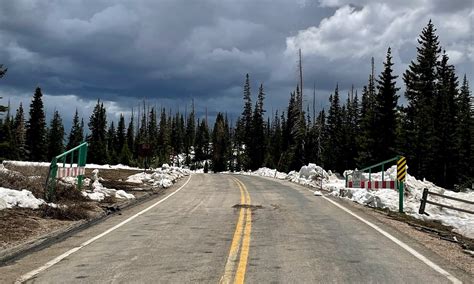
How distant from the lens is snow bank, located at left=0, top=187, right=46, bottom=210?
38.5 feet

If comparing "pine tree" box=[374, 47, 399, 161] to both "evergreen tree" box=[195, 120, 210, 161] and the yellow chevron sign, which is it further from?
"evergreen tree" box=[195, 120, 210, 161]

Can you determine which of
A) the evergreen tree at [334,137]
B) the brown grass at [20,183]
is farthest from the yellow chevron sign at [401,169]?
the evergreen tree at [334,137]

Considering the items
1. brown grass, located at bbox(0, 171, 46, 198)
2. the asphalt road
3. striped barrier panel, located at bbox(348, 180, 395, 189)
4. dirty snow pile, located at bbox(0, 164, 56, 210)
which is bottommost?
the asphalt road

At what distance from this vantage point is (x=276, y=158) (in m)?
96.7

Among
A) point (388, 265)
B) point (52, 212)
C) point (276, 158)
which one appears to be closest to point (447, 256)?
point (388, 265)

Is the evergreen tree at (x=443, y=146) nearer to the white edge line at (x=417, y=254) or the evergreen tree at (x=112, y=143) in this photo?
the white edge line at (x=417, y=254)

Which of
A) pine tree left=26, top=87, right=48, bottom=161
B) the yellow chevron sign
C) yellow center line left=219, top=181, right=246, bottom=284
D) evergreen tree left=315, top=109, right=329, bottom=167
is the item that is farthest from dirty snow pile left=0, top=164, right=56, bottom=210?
pine tree left=26, top=87, right=48, bottom=161

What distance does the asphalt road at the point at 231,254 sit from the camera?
6363 millimetres

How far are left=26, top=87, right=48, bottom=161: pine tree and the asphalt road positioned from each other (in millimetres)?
70881

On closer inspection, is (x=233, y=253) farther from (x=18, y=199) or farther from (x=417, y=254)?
(x=18, y=199)

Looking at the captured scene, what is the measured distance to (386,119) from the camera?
45.8 metres

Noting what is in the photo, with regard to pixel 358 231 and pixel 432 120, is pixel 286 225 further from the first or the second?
pixel 432 120

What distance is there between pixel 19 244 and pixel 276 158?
89.1 m

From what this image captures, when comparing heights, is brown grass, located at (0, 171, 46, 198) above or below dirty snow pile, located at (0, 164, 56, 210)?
above
